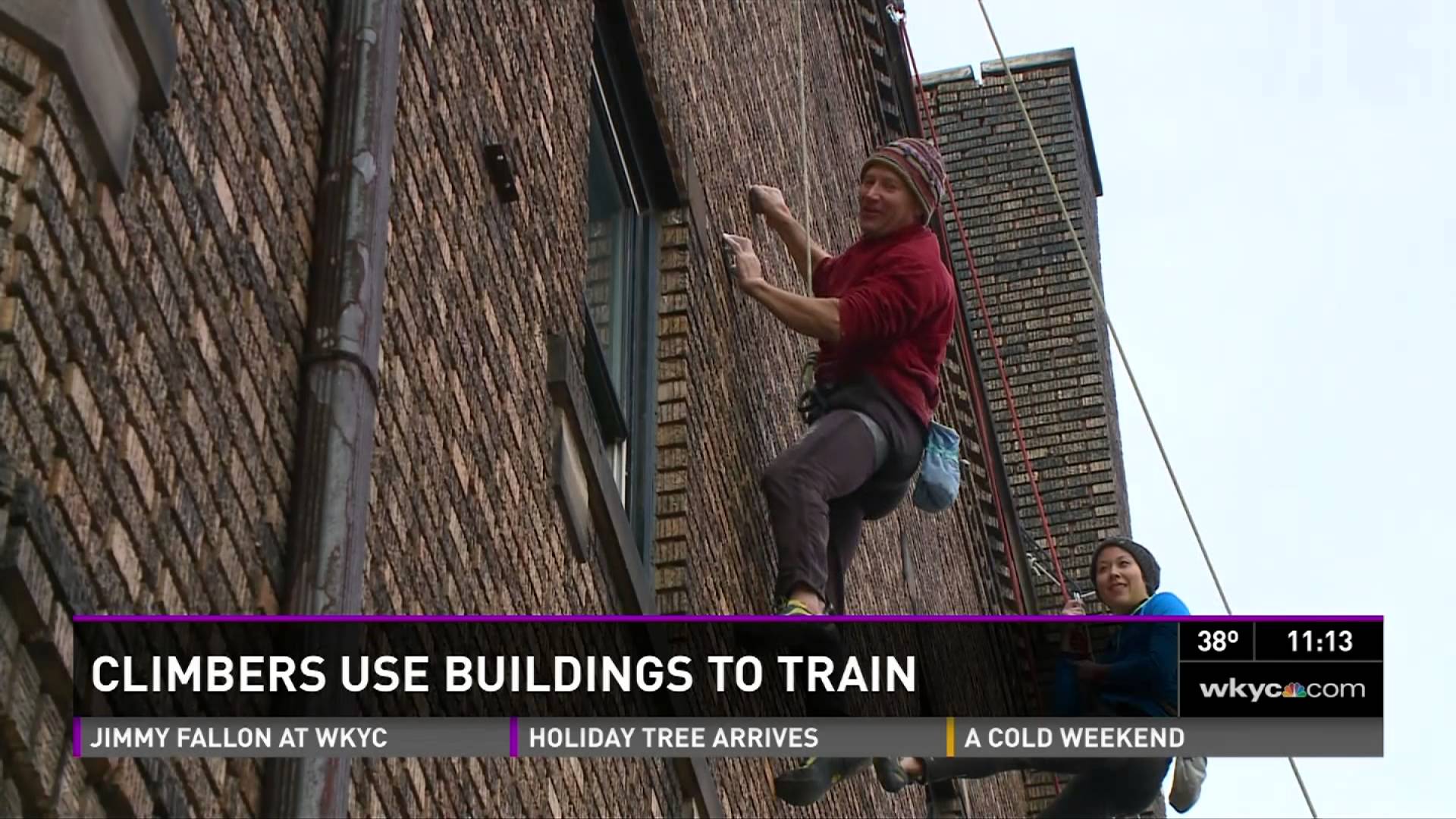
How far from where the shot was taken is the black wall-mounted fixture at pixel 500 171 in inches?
290

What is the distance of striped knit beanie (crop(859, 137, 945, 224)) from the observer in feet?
31.2

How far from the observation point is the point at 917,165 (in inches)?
375

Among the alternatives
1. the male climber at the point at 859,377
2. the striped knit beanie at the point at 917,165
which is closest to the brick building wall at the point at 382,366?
the male climber at the point at 859,377

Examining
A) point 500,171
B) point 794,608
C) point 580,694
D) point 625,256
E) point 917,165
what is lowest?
point 580,694

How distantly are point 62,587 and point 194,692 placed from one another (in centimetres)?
65

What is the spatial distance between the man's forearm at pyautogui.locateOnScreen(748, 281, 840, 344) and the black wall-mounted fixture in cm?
174

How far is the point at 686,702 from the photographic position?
8344 millimetres

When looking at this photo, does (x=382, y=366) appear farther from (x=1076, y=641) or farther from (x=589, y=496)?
(x=1076, y=641)

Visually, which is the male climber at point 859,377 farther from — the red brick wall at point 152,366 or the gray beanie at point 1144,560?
the red brick wall at point 152,366

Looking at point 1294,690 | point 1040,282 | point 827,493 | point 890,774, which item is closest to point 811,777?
point 890,774

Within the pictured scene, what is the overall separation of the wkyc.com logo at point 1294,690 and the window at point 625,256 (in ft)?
10.0

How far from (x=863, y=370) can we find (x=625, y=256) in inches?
41.4

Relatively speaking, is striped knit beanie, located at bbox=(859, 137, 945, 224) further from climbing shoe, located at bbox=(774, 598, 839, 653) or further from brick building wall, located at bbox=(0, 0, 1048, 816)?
climbing shoe, located at bbox=(774, 598, 839, 653)

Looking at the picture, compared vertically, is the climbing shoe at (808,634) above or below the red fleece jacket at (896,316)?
below
